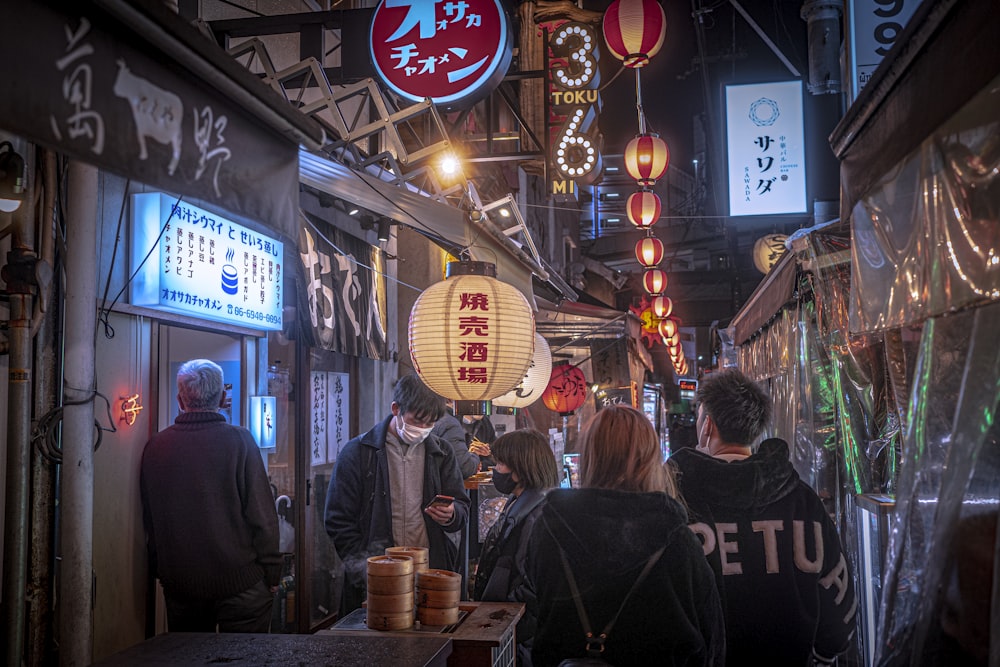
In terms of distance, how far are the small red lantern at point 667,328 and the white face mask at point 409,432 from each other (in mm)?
16351

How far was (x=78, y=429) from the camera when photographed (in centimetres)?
483

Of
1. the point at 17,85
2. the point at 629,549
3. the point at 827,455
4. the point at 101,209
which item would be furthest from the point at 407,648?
the point at 827,455

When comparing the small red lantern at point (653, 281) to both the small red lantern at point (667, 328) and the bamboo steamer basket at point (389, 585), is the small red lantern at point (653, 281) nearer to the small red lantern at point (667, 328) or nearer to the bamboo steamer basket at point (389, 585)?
the small red lantern at point (667, 328)

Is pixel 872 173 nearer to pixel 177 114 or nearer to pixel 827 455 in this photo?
pixel 177 114

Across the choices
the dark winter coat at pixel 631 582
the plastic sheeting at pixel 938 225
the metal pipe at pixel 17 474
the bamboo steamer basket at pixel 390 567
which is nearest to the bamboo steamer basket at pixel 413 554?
the bamboo steamer basket at pixel 390 567

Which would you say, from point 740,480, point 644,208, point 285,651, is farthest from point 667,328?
point 285,651

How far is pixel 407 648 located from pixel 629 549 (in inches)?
46.7

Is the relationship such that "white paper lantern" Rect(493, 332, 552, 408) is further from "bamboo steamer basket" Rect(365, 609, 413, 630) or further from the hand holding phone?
"bamboo steamer basket" Rect(365, 609, 413, 630)

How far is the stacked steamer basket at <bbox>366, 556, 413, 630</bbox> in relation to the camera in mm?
4000

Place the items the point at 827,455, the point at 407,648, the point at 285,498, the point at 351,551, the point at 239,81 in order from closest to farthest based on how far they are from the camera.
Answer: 1. the point at 239,81
2. the point at 407,648
3. the point at 351,551
4. the point at 827,455
5. the point at 285,498

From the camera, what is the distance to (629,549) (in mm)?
3889

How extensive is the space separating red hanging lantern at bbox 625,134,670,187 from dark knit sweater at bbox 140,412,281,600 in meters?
8.01

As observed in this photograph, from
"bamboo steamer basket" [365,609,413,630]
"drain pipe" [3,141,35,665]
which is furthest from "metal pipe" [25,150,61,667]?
"bamboo steamer basket" [365,609,413,630]

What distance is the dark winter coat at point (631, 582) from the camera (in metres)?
3.87
